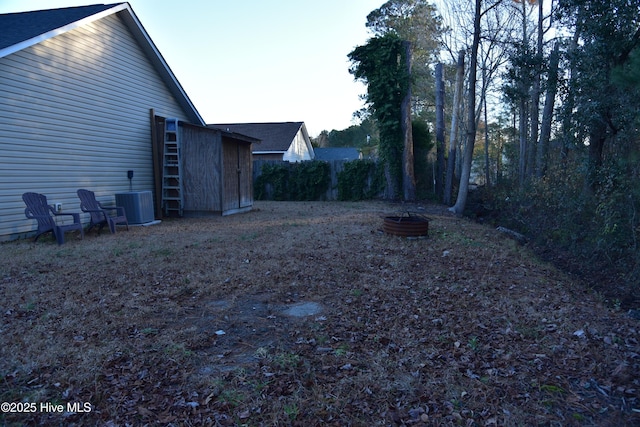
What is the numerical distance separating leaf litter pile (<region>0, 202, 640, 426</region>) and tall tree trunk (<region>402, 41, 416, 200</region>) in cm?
993

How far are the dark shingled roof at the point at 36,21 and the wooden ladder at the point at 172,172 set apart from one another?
3401 millimetres

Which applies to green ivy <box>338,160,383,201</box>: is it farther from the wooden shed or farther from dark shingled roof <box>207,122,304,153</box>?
dark shingled roof <box>207,122,304,153</box>

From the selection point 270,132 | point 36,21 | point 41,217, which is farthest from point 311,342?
point 270,132

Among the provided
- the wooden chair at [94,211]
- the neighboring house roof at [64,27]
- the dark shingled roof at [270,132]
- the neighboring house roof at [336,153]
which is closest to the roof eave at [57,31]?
the neighboring house roof at [64,27]

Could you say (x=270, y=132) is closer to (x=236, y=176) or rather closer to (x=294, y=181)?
(x=294, y=181)

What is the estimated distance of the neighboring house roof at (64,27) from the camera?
7.84 meters

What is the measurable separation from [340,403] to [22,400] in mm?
2103

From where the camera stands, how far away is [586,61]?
7609 mm

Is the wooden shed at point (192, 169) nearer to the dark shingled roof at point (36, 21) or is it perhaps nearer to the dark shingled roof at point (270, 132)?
the dark shingled roof at point (36, 21)

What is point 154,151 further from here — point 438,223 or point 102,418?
point 102,418

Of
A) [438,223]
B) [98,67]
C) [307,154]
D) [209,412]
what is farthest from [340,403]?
[307,154]

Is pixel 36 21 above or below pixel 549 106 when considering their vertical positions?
above

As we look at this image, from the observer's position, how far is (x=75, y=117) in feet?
Answer: 30.7

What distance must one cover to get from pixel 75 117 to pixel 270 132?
21.2 metres
